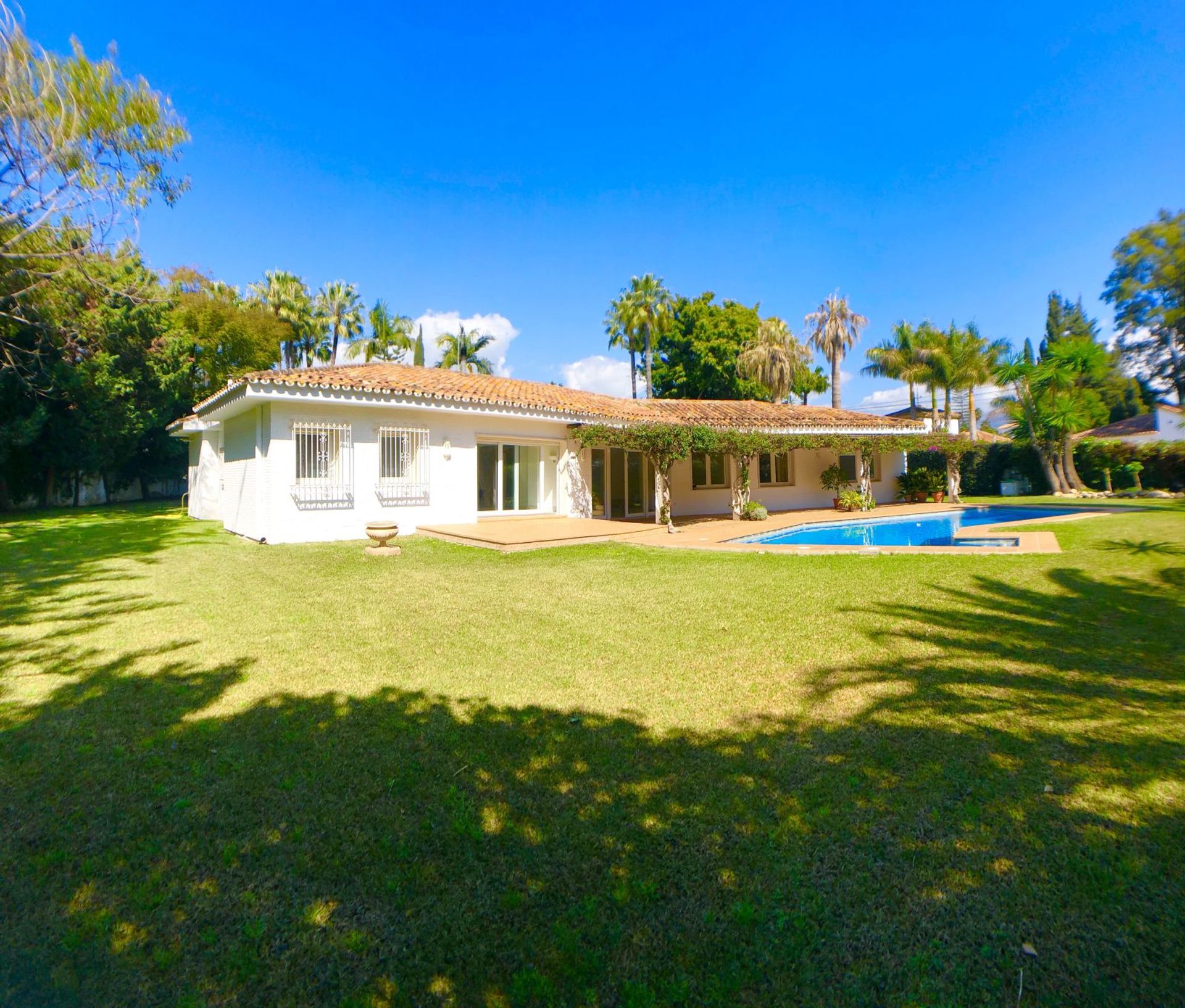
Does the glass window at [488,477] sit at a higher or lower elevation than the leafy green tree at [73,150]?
lower

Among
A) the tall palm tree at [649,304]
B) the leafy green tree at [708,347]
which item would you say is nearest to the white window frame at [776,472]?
the tall palm tree at [649,304]

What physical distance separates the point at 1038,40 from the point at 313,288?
36.9 m

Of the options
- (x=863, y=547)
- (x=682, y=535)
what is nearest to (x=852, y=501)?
(x=682, y=535)

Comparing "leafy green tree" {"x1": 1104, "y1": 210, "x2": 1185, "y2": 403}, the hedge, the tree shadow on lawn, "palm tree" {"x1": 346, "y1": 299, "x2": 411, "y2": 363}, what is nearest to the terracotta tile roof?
the hedge

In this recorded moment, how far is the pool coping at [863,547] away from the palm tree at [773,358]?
17.5 m

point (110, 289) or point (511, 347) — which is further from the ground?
point (511, 347)

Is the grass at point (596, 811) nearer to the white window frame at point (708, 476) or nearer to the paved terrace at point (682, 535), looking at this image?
the paved terrace at point (682, 535)

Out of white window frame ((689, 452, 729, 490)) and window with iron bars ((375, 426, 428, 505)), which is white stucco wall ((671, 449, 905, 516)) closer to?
white window frame ((689, 452, 729, 490))

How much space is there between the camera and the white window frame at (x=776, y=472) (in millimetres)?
22797

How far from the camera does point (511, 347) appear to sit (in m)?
47.0

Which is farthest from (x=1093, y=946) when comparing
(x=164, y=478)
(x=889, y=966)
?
(x=164, y=478)

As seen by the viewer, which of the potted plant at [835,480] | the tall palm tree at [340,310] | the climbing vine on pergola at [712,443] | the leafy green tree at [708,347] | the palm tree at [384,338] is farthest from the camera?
the leafy green tree at [708,347]

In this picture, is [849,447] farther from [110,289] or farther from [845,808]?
[110,289]

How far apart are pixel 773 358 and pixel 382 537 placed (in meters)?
30.5
